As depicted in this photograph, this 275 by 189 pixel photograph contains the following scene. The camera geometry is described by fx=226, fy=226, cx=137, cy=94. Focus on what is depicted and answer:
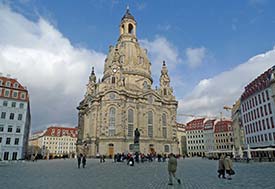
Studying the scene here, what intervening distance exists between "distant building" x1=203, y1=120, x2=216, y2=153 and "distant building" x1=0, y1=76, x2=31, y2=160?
75.8 metres

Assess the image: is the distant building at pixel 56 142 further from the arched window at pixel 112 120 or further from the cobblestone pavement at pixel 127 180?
the cobblestone pavement at pixel 127 180

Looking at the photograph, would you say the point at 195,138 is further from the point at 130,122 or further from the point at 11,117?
the point at 11,117

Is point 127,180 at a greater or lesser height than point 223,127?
lesser

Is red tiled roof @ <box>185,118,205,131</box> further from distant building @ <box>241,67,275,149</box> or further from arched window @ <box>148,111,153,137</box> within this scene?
distant building @ <box>241,67,275,149</box>

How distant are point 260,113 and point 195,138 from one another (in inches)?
2625

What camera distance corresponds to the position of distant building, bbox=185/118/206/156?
107188mm

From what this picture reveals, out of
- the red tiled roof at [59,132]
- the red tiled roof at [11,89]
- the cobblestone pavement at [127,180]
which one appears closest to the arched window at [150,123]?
the red tiled roof at [11,89]

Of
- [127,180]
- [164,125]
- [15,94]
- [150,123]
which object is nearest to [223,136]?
[164,125]

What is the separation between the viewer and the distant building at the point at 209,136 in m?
99.8

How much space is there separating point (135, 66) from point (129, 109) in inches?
736

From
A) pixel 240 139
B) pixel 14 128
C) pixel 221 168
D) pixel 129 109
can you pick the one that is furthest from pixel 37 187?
pixel 240 139

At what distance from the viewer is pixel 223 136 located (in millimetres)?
94625

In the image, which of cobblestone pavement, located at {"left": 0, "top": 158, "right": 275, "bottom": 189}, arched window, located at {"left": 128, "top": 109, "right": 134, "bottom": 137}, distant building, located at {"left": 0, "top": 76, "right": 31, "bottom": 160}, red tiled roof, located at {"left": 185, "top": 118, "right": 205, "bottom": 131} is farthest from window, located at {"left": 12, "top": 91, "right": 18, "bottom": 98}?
red tiled roof, located at {"left": 185, "top": 118, "right": 205, "bottom": 131}

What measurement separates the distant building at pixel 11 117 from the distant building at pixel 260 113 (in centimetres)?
5280
